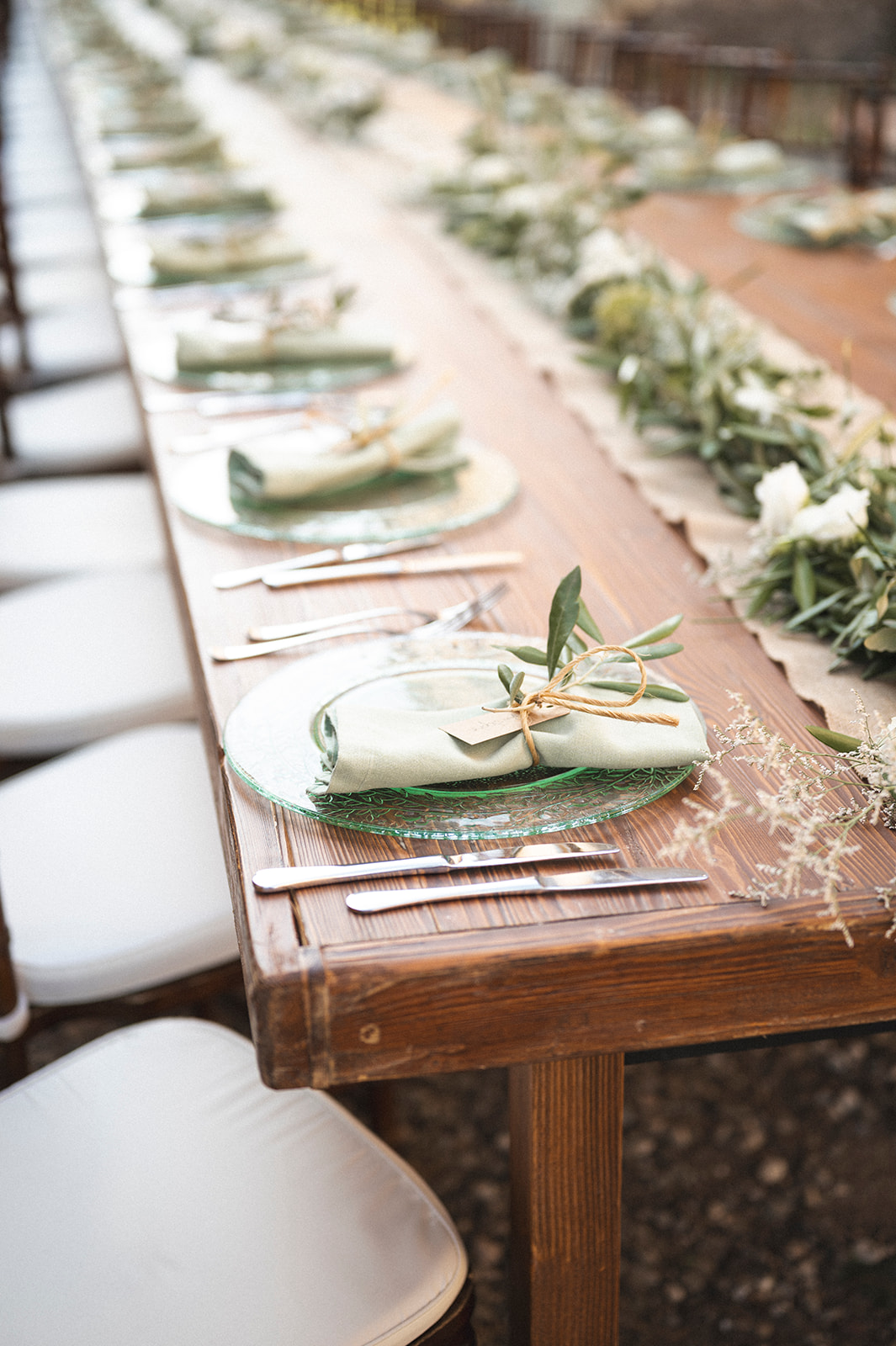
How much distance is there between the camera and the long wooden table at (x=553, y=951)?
757mm

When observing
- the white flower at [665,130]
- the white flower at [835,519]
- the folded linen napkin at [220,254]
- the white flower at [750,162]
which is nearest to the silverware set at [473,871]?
the white flower at [835,519]

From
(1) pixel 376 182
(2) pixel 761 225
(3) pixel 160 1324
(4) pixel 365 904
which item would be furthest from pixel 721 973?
(1) pixel 376 182

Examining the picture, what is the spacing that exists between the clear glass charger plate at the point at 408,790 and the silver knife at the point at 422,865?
0.05 ft

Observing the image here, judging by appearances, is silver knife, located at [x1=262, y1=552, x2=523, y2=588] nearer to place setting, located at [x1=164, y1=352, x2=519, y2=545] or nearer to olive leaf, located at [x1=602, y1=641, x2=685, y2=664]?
place setting, located at [x1=164, y1=352, x2=519, y2=545]

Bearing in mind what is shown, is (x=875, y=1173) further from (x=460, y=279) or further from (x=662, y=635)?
(x=460, y=279)

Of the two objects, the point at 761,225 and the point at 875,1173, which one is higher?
the point at 761,225

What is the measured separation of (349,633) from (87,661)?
753 millimetres

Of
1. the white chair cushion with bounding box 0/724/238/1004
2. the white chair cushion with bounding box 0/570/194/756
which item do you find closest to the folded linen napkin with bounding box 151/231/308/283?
the white chair cushion with bounding box 0/570/194/756

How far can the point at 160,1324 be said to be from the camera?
3.00 feet

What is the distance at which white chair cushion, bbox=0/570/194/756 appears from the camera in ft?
5.32

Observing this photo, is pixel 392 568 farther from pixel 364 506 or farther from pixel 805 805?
pixel 805 805

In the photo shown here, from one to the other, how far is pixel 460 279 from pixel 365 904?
1821mm

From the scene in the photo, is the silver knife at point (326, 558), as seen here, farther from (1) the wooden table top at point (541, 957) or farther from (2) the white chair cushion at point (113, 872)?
(2) the white chair cushion at point (113, 872)

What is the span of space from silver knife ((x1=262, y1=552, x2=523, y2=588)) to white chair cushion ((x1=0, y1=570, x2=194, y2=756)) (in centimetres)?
52
